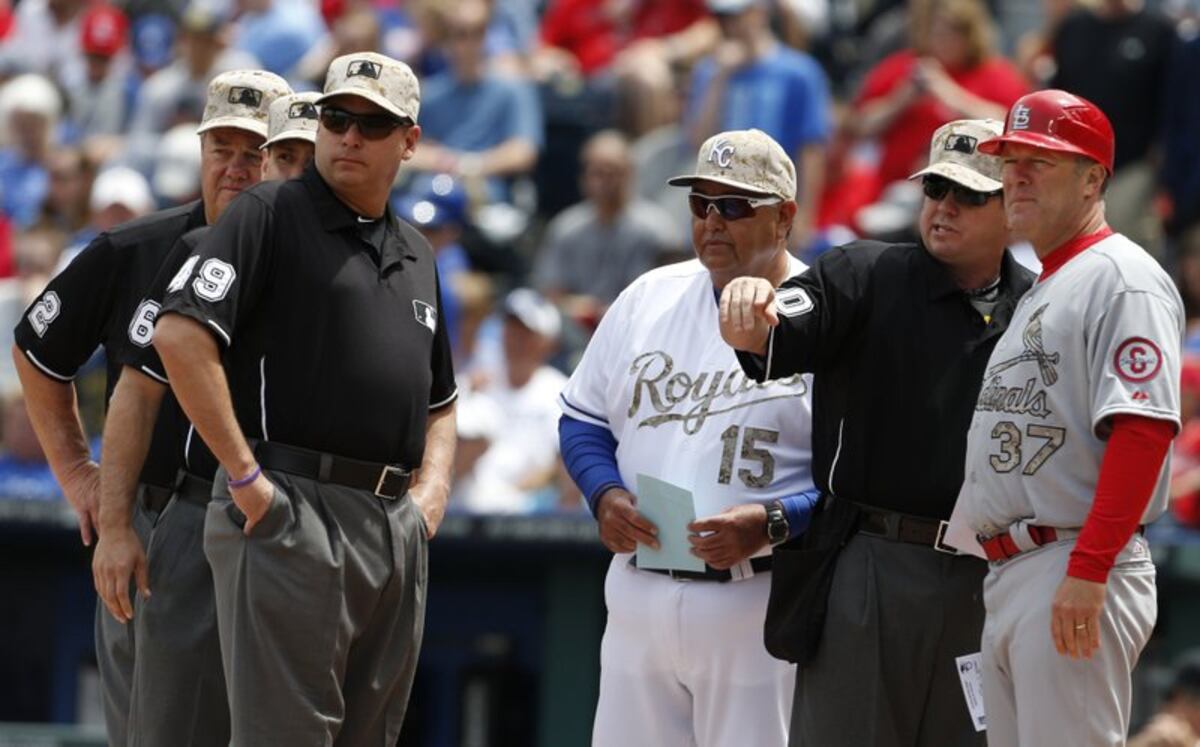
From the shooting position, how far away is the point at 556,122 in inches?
496

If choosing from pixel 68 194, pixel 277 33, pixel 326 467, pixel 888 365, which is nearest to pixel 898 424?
pixel 888 365

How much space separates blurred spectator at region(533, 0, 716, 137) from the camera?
12.2 m

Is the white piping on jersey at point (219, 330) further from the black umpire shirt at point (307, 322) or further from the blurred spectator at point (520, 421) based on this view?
the blurred spectator at point (520, 421)

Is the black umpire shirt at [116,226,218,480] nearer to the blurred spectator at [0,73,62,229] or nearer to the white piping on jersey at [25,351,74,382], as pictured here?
the white piping on jersey at [25,351,74,382]

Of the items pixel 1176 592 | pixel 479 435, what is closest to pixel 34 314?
pixel 479 435

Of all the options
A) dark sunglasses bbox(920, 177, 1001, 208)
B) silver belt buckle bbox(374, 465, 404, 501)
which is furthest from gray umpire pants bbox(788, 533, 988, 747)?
Answer: silver belt buckle bbox(374, 465, 404, 501)

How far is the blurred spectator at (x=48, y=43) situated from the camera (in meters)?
13.6

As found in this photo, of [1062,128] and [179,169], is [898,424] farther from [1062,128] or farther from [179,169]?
[179,169]

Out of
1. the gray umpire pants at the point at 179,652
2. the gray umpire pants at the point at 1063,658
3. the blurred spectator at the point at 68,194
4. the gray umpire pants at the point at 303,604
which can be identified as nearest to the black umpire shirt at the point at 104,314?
the gray umpire pants at the point at 179,652

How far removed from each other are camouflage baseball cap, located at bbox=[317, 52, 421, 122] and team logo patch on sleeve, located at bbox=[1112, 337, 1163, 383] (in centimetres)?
178

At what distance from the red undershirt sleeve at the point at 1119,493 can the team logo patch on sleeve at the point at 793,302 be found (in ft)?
3.00

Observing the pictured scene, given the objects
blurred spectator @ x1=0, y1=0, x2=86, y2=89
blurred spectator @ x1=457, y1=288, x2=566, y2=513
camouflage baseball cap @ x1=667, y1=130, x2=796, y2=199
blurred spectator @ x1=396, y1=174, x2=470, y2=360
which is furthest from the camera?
blurred spectator @ x1=0, y1=0, x2=86, y2=89

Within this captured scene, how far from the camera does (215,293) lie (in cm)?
486

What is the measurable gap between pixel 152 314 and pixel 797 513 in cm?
171
